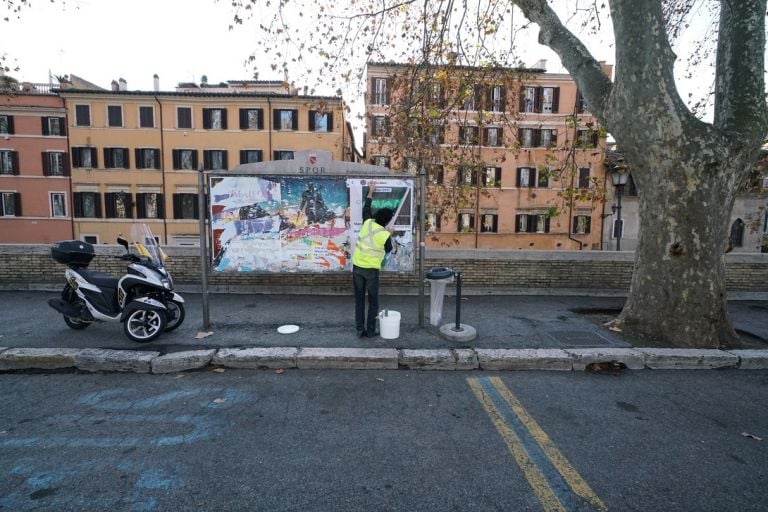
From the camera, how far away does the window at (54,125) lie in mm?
31567

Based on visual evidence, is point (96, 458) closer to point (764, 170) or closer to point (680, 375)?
point (680, 375)

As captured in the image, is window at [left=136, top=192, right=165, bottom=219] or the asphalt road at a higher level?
window at [left=136, top=192, right=165, bottom=219]

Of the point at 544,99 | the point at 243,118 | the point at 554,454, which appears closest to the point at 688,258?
the point at 554,454

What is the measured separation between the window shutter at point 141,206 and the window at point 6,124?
1148 cm

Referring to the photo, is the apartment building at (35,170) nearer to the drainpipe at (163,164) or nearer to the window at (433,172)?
the drainpipe at (163,164)

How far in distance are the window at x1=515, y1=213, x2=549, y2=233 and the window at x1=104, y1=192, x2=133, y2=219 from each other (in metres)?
32.7

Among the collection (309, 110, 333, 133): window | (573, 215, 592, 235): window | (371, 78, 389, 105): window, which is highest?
(371, 78, 389, 105): window

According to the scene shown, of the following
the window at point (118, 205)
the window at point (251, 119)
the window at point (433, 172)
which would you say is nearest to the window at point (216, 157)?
the window at point (251, 119)

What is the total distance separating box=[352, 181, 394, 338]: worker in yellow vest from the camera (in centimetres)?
562

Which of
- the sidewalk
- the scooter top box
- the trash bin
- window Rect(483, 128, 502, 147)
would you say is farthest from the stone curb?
window Rect(483, 128, 502, 147)

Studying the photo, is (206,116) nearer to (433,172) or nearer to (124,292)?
(433,172)

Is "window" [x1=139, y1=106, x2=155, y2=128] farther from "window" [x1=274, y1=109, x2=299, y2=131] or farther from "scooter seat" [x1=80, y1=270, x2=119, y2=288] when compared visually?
"scooter seat" [x1=80, y1=270, x2=119, y2=288]

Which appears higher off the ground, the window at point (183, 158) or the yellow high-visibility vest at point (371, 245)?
the window at point (183, 158)

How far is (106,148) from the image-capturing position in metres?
31.7
